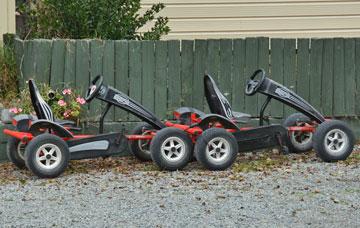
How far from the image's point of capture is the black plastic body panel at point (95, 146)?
919cm

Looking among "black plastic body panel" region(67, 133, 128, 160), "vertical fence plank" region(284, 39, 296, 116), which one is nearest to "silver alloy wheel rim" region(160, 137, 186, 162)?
"black plastic body panel" region(67, 133, 128, 160)

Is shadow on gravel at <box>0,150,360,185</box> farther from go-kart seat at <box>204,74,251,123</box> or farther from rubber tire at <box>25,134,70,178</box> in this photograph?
go-kart seat at <box>204,74,251,123</box>

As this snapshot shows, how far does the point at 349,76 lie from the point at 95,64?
3284 mm

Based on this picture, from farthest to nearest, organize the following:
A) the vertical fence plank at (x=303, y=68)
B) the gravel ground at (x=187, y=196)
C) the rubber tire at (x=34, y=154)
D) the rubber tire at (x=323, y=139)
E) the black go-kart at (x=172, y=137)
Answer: the vertical fence plank at (x=303, y=68)
the rubber tire at (x=323, y=139)
the black go-kart at (x=172, y=137)
the rubber tire at (x=34, y=154)
the gravel ground at (x=187, y=196)

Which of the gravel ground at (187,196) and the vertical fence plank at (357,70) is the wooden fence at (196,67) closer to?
the vertical fence plank at (357,70)

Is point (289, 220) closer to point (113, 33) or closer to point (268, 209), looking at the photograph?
point (268, 209)

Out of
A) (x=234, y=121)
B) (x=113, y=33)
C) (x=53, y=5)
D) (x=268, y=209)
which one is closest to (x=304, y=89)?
(x=234, y=121)

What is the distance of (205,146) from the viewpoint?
30.0ft

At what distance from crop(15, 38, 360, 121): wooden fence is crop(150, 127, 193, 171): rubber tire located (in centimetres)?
169

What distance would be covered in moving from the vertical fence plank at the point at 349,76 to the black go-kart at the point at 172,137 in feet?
4.85

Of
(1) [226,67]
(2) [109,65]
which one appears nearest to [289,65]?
(1) [226,67]

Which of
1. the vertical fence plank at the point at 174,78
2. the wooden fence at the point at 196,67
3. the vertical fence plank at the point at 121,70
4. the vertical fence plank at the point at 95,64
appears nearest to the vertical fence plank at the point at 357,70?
the wooden fence at the point at 196,67

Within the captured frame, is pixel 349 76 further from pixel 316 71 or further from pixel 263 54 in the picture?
pixel 263 54

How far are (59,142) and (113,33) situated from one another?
9.50 feet
